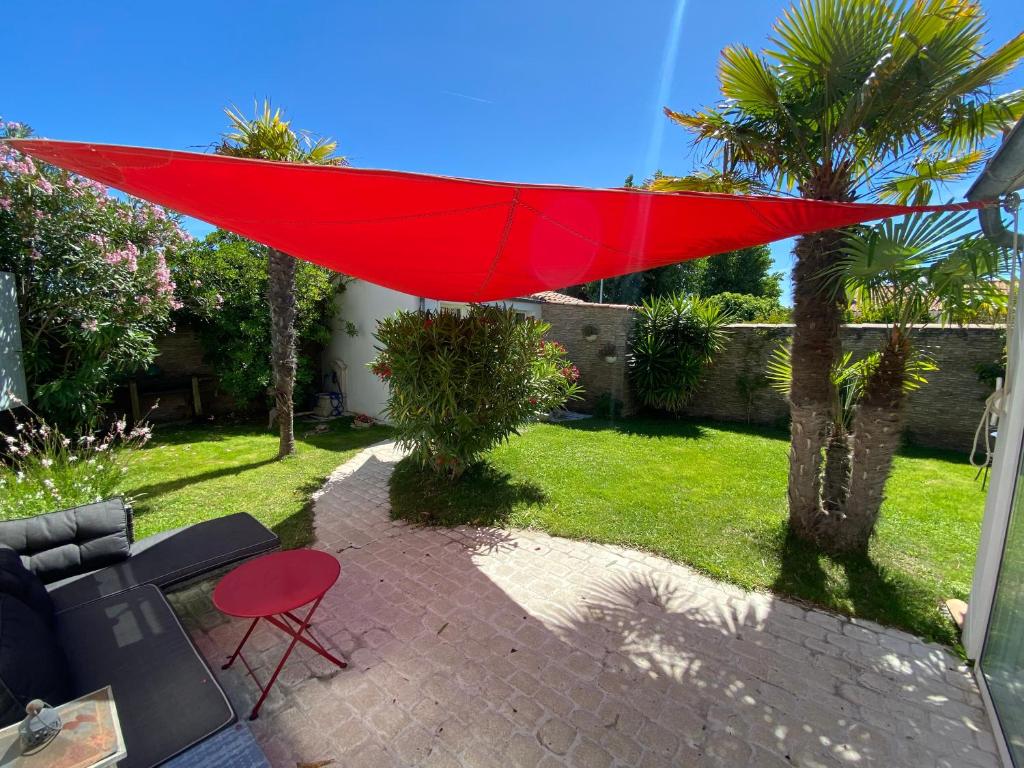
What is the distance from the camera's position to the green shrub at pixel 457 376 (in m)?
5.27

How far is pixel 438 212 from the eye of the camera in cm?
249

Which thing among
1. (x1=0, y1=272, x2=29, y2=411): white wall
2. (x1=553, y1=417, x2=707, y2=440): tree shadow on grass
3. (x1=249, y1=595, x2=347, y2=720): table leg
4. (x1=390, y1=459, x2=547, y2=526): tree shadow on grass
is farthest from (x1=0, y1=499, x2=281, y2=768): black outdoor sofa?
(x1=553, y1=417, x2=707, y2=440): tree shadow on grass

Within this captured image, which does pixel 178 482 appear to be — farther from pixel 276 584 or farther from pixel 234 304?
pixel 234 304

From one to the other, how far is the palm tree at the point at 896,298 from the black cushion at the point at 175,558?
5045 millimetres

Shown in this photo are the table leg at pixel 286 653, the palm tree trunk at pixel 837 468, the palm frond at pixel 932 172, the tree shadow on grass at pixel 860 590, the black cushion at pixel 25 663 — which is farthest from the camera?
the palm tree trunk at pixel 837 468

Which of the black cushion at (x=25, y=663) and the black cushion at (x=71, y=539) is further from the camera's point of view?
the black cushion at (x=71, y=539)

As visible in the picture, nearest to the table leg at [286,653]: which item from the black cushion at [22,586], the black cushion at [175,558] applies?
the black cushion at [175,558]

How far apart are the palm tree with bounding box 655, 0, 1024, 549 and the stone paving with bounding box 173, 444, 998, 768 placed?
159 cm

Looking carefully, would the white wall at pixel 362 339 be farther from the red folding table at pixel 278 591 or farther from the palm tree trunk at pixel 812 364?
the red folding table at pixel 278 591

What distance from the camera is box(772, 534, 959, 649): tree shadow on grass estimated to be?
10.5 feet

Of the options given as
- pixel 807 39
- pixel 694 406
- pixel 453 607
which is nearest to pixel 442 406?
pixel 453 607

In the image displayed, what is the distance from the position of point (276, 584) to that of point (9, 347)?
5.93 m

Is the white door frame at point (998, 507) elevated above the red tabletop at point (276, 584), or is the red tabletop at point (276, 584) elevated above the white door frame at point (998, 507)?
the white door frame at point (998, 507)

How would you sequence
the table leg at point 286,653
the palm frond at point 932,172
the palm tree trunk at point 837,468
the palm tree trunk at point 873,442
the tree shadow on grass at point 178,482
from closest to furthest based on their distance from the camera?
the table leg at point 286,653
the palm tree trunk at point 873,442
the palm frond at point 932,172
the palm tree trunk at point 837,468
the tree shadow on grass at point 178,482
